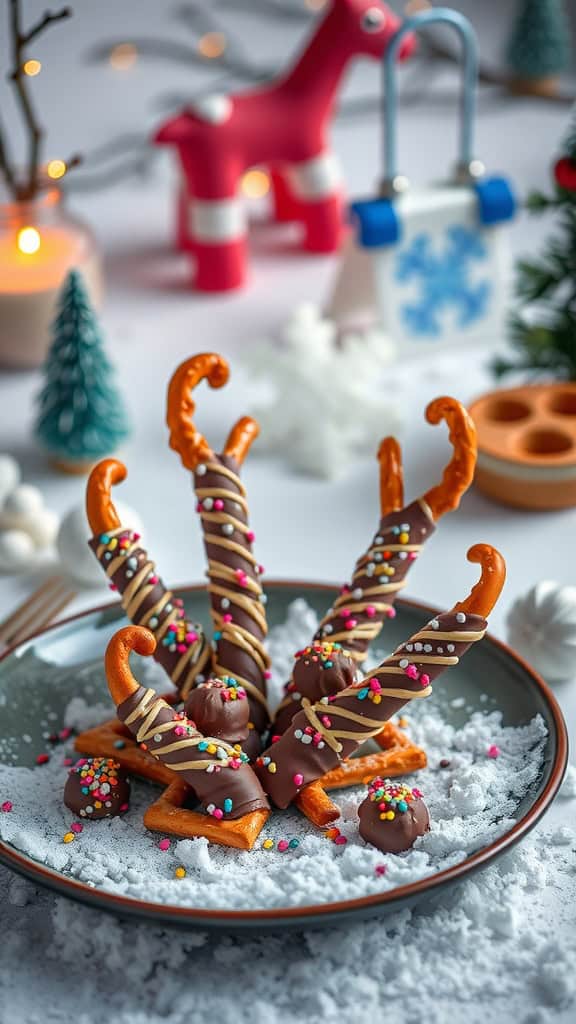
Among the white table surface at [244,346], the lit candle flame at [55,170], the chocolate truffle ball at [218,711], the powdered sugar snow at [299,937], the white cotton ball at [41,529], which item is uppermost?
the lit candle flame at [55,170]

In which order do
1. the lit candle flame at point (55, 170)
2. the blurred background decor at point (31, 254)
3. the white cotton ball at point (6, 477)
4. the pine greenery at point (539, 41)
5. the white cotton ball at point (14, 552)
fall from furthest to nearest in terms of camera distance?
1. the pine greenery at point (539, 41)
2. the blurred background decor at point (31, 254)
3. the lit candle flame at point (55, 170)
4. the white cotton ball at point (6, 477)
5. the white cotton ball at point (14, 552)

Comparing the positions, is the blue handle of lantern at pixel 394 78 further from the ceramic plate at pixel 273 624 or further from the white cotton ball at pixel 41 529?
the ceramic plate at pixel 273 624

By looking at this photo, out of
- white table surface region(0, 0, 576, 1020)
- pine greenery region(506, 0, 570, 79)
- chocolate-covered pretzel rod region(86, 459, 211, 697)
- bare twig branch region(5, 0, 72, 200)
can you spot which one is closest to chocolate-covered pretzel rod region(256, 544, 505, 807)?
chocolate-covered pretzel rod region(86, 459, 211, 697)

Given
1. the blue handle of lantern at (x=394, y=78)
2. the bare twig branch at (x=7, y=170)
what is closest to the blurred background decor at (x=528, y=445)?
the blue handle of lantern at (x=394, y=78)

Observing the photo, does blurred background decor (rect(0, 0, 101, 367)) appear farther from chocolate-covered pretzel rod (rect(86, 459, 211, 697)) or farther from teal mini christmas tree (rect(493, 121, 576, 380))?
chocolate-covered pretzel rod (rect(86, 459, 211, 697))

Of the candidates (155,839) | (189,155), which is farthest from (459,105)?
(155,839)

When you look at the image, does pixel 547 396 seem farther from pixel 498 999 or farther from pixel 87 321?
pixel 498 999
